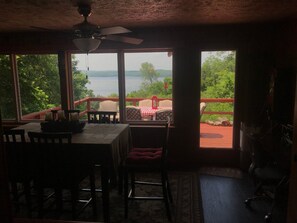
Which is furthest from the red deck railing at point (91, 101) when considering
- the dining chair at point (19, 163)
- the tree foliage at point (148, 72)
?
the dining chair at point (19, 163)

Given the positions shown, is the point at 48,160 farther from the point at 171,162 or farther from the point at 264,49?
the point at 264,49

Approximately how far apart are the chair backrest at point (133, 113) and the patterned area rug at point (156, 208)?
1.61 metres

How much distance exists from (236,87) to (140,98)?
1.81 meters

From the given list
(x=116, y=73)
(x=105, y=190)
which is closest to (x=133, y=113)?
(x=116, y=73)

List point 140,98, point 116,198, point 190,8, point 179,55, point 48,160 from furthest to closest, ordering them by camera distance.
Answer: point 140,98, point 179,55, point 116,198, point 190,8, point 48,160

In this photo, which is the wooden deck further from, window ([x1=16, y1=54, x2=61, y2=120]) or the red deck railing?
window ([x1=16, y1=54, x2=61, y2=120])

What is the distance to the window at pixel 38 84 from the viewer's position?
17.1 ft

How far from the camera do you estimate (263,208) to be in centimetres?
327

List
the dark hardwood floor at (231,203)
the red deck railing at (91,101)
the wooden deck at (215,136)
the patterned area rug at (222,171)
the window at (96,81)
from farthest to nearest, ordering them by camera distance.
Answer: the wooden deck at (215,136), the red deck railing at (91,101), the window at (96,81), the patterned area rug at (222,171), the dark hardwood floor at (231,203)

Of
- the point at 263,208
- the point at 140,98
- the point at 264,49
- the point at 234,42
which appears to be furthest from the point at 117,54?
the point at 263,208

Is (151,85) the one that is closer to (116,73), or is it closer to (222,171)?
(116,73)

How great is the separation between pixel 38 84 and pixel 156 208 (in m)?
3.61

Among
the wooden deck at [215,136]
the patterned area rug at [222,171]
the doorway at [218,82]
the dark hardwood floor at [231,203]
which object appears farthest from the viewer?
the wooden deck at [215,136]

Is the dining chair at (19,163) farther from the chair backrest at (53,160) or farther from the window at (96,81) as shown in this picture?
the window at (96,81)
